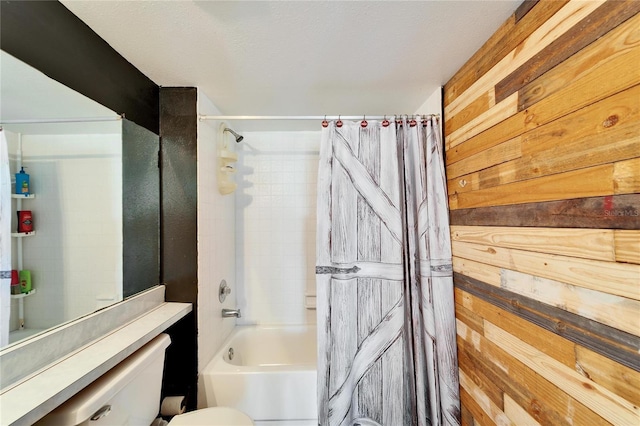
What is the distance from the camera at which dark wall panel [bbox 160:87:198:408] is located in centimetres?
146

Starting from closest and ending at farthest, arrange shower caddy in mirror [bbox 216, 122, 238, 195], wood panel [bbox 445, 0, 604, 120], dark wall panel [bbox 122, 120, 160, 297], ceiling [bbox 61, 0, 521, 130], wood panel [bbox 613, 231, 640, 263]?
wood panel [bbox 613, 231, 640, 263] < wood panel [bbox 445, 0, 604, 120] < ceiling [bbox 61, 0, 521, 130] < dark wall panel [bbox 122, 120, 160, 297] < shower caddy in mirror [bbox 216, 122, 238, 195]

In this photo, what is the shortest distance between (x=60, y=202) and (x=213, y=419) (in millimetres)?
1203

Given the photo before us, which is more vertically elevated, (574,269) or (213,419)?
(574,269)

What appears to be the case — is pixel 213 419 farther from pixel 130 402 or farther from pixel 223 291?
pixel 223 291

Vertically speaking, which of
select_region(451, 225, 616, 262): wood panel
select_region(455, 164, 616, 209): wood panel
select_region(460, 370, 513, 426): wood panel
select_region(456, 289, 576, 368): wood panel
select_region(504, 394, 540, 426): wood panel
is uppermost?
select_region(455, 164, 616, 209): wood panel

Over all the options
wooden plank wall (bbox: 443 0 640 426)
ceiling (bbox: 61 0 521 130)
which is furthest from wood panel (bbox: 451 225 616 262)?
ceiling (bbox: 61 0 521 130)

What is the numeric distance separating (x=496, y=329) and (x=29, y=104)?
1.99m

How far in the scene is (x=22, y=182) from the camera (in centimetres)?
89

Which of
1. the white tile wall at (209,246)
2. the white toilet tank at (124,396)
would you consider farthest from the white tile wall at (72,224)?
the white tile wall at (209,246)

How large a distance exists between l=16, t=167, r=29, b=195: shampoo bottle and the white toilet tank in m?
0.74

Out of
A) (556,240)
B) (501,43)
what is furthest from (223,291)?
(501,43)

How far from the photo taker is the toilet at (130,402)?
2.56 feet

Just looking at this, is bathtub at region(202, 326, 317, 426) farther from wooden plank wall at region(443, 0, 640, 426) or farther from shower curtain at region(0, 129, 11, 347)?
shower curtain at region(0, 129, 11, 347)

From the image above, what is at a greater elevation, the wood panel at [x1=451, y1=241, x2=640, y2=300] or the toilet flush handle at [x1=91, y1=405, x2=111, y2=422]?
the wood panel at [x1=451, y1=241, x2=640, y2=300]
